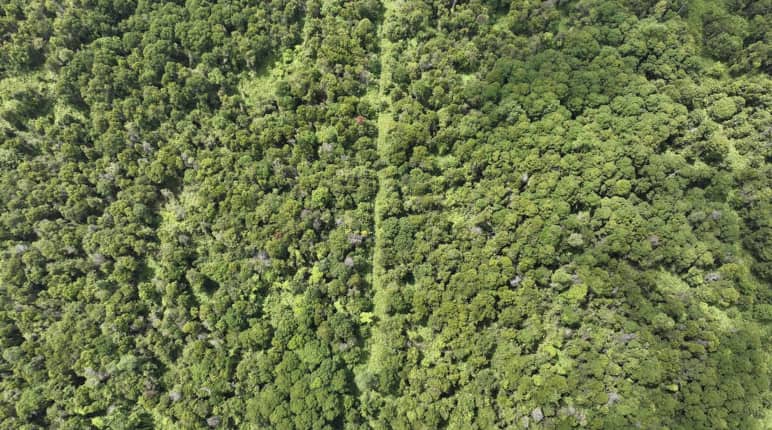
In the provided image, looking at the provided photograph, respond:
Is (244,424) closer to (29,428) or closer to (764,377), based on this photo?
(29,428)

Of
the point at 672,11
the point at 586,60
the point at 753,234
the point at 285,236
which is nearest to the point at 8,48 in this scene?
the point at 285,236

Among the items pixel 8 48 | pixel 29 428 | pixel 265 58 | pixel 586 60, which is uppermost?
pixel 8 48

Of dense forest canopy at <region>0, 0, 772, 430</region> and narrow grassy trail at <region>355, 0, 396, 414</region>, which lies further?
narrow grassy trail at <region>355, 0, 396, 414</region>

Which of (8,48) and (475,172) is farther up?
(8,48)

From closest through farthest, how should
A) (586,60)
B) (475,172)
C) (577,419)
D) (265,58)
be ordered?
1. (577,419)
2. (475,172)
3. (586,60)
4. (265,58)

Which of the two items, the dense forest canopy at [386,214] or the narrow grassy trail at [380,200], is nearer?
the dense forest canopy at [386,214]

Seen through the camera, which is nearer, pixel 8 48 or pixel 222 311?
pixel 222 311

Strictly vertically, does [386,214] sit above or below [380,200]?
below

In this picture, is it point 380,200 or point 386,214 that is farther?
point 380,200
